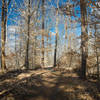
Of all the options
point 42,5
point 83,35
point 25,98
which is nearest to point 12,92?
point 25,98

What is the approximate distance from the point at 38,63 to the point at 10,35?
16.8 meters

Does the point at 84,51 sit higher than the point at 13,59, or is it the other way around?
the point at 84,51

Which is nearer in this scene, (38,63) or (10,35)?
(38,63)

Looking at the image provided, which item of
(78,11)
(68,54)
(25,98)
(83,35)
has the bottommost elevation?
(25,98)

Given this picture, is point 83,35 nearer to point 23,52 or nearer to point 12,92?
point 12,92

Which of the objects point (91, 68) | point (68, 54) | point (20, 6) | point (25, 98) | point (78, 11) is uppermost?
point (20, 6)

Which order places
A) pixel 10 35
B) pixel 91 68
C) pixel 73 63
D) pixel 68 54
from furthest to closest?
pixel 10 35
pixel 68 54
pixel 73 63
pixel 91 68

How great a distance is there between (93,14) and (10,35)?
78.8 ft

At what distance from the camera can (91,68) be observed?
7.21 metres

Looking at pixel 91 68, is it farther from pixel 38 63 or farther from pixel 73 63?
pixel 38 63

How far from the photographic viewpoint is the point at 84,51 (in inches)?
240

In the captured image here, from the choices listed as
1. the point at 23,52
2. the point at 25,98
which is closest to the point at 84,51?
the point at 25,98

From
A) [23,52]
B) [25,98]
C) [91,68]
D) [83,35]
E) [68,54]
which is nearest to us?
[25,98]

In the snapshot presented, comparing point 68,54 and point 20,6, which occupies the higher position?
point 20,6
